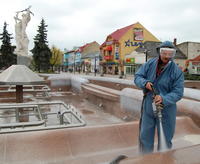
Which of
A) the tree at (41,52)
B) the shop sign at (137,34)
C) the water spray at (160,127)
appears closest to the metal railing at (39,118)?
the water spray at (160,127)

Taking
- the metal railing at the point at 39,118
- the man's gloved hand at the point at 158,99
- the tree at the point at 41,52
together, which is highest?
the tree at the point at 41,52

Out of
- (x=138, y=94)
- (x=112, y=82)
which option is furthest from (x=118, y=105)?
(x=112, y=82)

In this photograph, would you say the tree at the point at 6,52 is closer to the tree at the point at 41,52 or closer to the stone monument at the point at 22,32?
the tree at the point at 41,52

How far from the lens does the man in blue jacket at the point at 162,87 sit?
85.4 inches

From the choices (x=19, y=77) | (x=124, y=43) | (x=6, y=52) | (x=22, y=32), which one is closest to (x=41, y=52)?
(x=6, y=52)

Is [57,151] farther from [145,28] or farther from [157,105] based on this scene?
[145,28]

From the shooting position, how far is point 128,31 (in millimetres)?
44969

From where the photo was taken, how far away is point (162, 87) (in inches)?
89.0

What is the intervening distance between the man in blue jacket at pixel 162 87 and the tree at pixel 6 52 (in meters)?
40.5

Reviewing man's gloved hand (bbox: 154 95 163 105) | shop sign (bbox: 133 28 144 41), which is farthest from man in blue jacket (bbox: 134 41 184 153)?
shop sign (bbox: 133 28 144 41)

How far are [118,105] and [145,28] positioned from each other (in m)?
43.7

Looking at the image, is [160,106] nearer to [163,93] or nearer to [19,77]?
[163,93]

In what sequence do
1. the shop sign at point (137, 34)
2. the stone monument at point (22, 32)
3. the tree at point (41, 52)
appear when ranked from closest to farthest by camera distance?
the stone monument at point (22, 32)
the tree at point (41, 52)
the shop sign at point (137, 34)

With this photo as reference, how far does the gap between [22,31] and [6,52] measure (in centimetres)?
2208
